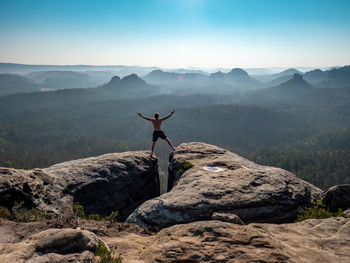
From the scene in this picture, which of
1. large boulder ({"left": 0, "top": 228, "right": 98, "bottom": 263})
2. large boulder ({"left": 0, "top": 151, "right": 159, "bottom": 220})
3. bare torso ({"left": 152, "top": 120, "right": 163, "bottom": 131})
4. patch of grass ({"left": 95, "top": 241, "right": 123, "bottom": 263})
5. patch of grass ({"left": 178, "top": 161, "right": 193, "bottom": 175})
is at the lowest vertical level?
large boulder ({"left": 0, "top": 151, "right": 159, "bottom": 220})

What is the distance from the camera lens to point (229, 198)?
14.0 m

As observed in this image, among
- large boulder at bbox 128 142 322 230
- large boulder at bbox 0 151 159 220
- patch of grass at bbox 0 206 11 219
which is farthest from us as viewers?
large boulder at bbox 0 151 159 220

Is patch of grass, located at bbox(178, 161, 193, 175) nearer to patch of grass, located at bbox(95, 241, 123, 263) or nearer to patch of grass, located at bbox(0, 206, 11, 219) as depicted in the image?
patch of grass, located at bbox(95, 241, 123, 263)

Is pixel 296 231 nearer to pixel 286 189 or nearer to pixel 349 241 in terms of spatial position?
pixel 349 241

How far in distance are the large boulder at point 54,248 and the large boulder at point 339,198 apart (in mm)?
14274

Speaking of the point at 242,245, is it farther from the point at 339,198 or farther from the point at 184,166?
the point at 184,166

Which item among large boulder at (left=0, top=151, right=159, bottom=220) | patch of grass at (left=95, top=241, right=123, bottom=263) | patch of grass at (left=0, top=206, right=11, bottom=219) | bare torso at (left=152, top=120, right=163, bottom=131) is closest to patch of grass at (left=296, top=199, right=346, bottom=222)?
patch of grass at (left=95, top=241, right=123, bottom=263)

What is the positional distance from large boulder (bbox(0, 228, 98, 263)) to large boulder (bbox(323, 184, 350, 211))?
46.8ft

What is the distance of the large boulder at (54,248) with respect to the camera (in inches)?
277

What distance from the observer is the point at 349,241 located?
9375mm

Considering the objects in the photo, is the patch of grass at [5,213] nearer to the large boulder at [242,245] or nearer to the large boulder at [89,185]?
the large boulder at [89,185]

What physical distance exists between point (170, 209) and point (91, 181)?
9210 millimetres

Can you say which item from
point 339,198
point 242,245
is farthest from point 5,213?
point 339,198

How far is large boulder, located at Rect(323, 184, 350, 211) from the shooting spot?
13559 mm
